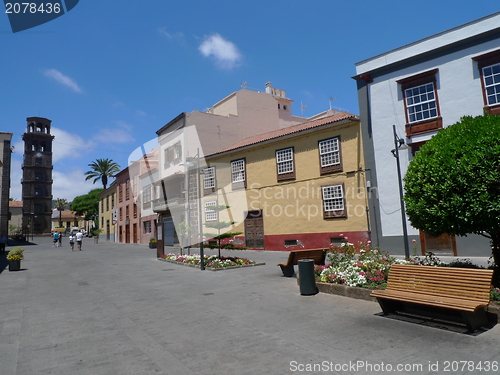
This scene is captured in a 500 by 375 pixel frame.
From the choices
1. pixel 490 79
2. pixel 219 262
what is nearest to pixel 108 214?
pixel 219 262

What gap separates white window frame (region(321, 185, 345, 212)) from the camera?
832 inches

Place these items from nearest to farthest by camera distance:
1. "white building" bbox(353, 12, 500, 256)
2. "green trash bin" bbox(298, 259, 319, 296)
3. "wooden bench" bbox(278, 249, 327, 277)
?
"green trash bin" bbox(298, 259, 319, 296), "wooden bench" bbox(278, 249, 327, 277), "white building" bbox(353, 12, 500, 256)

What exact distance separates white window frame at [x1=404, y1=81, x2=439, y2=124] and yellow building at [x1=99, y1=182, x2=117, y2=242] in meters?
43.3

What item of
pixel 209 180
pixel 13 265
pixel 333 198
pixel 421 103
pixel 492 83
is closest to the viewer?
→ pixel 492 83

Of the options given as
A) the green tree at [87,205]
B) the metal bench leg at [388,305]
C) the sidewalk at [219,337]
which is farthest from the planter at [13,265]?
the green tree at [87,205]

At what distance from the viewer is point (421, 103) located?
17.7 metres

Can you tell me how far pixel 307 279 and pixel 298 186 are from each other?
14.8 m

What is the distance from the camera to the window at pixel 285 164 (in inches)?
942

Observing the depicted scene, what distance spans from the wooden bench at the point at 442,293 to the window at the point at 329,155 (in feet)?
49.2

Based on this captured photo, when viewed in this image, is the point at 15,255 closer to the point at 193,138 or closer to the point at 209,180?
the point at 209,180

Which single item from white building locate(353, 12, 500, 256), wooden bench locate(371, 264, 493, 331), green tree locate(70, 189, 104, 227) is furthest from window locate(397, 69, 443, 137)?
green tree locate(70, 189, 104, 227)

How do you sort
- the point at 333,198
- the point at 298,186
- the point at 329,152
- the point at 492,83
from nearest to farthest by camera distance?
the point at 492,83, the point at 333,198, the point at 329,152, the point at 298,186

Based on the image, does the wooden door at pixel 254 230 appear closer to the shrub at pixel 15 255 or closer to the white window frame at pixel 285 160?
the white window frame at pixel 285 160

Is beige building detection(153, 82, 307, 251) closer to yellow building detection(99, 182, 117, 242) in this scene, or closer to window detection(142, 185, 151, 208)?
window detection(142, 185, 151, 208)
